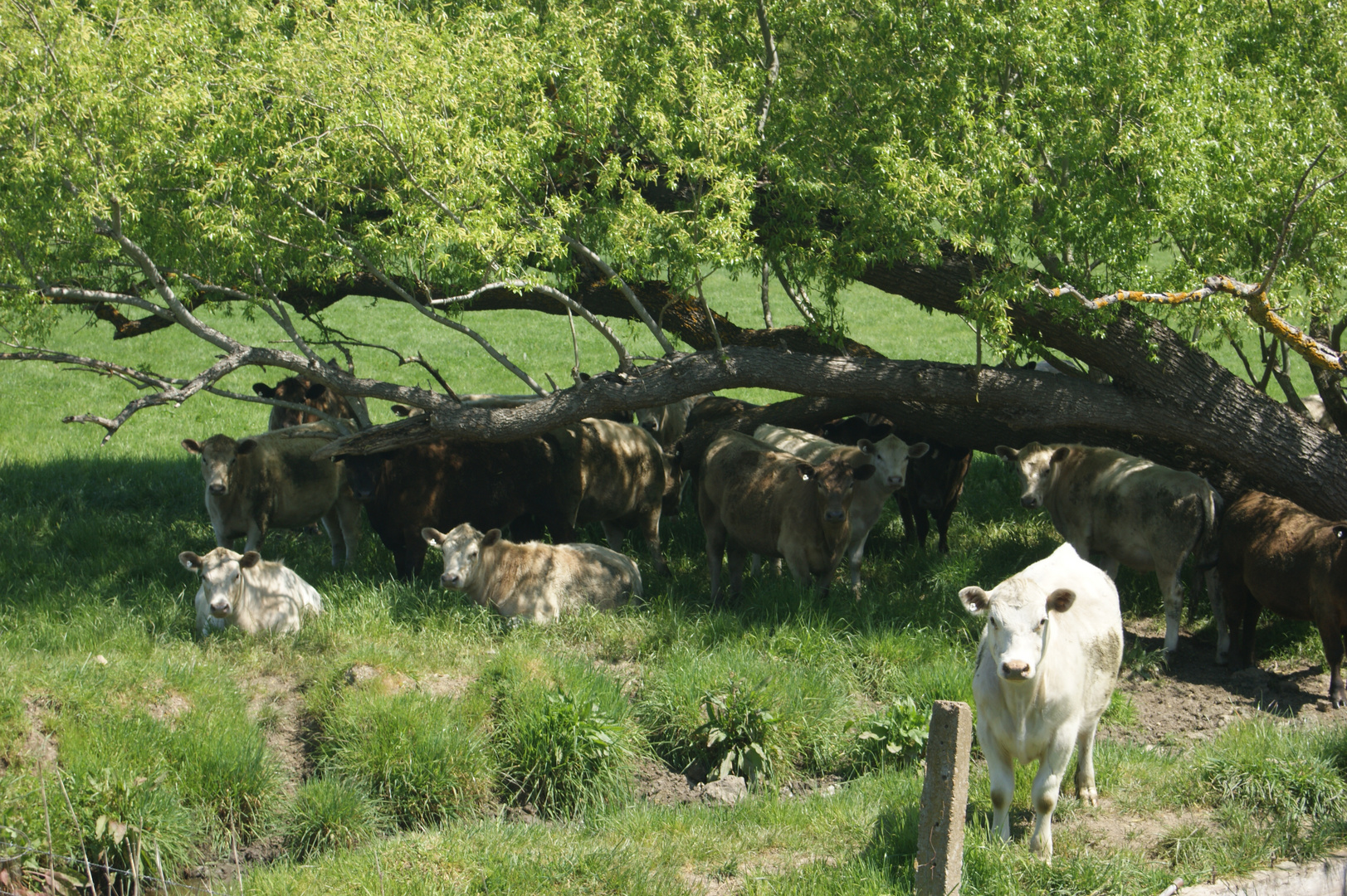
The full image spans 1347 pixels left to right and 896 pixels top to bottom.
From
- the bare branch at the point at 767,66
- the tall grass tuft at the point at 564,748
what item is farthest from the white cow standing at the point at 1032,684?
the bare branch at the point at 767,66

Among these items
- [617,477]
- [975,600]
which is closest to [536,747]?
[975,600]

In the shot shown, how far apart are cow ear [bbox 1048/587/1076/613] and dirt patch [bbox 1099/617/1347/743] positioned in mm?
2873

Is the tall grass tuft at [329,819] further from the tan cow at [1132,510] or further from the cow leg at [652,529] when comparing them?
the tan cow at [1132,510]

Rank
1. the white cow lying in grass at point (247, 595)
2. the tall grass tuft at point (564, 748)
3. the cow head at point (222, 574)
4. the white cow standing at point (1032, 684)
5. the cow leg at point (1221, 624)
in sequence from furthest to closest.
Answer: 1. the cow leg at point (1221, 624)
2. the white cow lying in grass at point (247, 595)
3. the cow head at point (222, 574)
4. the tall grass tuft at point (564, 748)
5. the white cow standing at point (1032, 684)

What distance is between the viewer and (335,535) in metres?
13.7

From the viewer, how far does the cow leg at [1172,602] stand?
10414 millimetres

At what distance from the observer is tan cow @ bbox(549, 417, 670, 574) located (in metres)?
13.1

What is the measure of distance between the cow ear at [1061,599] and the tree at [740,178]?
3.72 metres

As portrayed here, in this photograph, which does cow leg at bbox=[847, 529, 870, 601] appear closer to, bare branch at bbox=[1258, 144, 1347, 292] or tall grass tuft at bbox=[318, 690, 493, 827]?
bare branch at bbox=[1258, 144, 1347, 292]

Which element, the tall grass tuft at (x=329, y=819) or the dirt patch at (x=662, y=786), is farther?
the dirt patch at (x=662, y=786)

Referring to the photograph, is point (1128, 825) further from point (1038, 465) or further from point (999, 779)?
point (1038, 465)

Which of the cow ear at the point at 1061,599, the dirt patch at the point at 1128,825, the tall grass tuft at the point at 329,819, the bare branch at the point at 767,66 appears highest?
the bare branch at the point at 767,66

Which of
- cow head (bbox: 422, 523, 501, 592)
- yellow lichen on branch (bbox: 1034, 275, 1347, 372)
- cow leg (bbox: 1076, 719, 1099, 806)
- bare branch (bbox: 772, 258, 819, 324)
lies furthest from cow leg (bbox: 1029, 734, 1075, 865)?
bare branch (bbox: 772, 258, 819, 324)

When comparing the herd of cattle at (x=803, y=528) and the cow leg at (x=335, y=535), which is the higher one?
the herd of cattle at (x=803, y=528)
